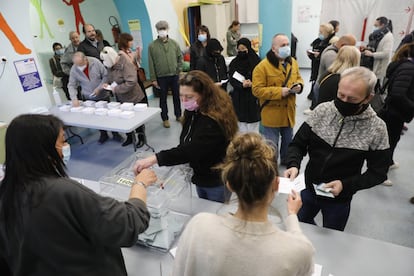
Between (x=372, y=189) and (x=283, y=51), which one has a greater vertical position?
(x=283, y=51)

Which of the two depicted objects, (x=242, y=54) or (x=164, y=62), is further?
(x=164, y=62)

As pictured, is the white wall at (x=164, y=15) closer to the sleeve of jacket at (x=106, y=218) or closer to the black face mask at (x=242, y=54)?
the black face mask at (x=242, y=54)

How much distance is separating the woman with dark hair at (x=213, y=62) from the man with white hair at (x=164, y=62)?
578 millimetres

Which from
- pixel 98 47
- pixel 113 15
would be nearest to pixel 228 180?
pixel 98 47

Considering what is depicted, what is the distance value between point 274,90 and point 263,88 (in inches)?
4.7

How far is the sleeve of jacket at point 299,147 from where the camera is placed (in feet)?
5.70

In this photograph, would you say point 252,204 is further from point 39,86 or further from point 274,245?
point 39,86

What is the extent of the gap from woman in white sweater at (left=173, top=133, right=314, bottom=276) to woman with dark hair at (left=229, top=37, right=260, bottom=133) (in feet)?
8.86

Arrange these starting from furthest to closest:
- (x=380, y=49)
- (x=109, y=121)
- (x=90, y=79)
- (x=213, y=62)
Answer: (x=380, y=49) → (x=213, y=62) → (x=90, y=79) → (x=109, y=121)

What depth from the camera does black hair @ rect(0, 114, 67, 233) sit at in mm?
959

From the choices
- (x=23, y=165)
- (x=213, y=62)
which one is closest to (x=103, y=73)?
(x=213, y=62)

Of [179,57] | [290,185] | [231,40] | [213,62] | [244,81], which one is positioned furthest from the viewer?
[231,40]

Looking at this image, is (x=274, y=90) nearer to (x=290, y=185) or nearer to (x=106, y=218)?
(x=290, y=185)

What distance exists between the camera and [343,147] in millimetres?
1597
